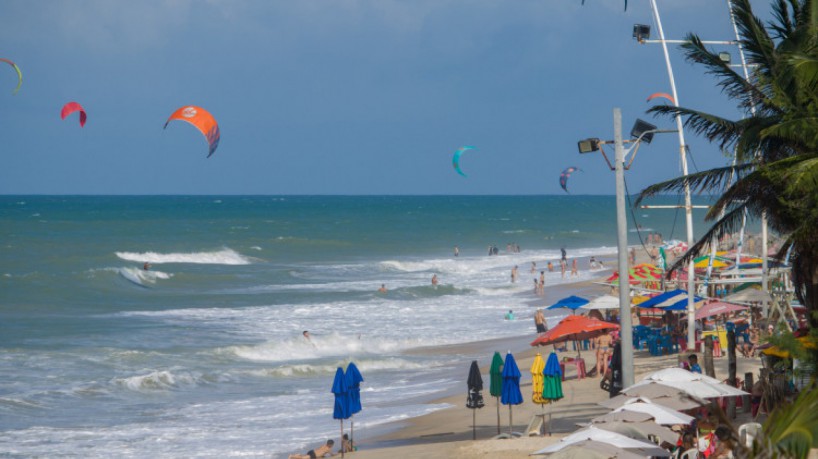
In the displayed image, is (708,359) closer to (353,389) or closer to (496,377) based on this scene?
(496,377)

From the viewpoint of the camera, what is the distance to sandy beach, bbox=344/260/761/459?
1252 cm

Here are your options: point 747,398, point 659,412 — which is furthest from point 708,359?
point 659,412

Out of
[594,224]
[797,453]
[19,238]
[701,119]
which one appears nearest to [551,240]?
[594,224]

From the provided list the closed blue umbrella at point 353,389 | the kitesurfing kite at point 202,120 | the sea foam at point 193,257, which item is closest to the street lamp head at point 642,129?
the closed blue umbrella at point 353,389

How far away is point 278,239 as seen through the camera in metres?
77.1

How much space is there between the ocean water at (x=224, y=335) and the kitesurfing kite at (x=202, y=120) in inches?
188

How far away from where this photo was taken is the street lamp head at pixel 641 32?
53.5ft

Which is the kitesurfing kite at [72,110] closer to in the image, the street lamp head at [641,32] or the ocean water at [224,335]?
the ocean water at [224,335]

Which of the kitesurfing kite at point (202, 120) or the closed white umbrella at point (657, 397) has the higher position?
the kitesurfing kite at point (202, 120)

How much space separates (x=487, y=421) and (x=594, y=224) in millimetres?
95582

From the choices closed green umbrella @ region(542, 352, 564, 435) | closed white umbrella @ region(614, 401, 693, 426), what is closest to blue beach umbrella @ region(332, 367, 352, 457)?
closed green umbrella @ region(542, 352, 564, 435)

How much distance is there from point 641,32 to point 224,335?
14592 millimetres

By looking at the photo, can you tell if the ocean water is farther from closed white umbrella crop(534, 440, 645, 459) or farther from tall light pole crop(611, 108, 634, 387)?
closed white umbrella crop(534, 440, 645, 459)

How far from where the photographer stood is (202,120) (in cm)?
2344
